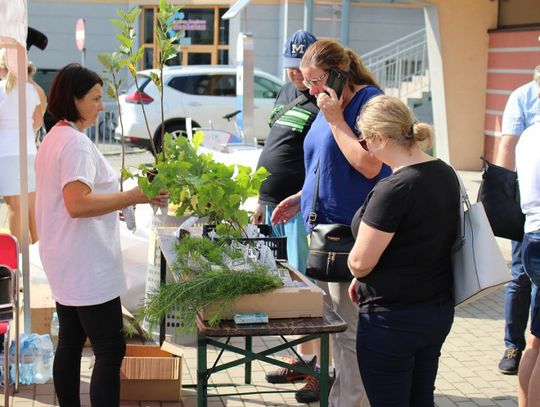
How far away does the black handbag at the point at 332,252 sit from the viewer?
3461 millimetres

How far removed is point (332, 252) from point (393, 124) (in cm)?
77

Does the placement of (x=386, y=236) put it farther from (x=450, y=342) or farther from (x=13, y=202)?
(x=13, y=202)

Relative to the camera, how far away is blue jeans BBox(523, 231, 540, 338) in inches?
143

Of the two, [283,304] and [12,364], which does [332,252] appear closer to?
[283,304]

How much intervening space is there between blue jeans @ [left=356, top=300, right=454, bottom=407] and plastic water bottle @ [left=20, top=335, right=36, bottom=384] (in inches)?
Answer: 82.3

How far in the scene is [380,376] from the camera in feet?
9.59

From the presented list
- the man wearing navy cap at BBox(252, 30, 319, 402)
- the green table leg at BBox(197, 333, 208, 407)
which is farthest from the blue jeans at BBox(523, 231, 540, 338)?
the green table leg at BBox(197, 333, 208, 407)

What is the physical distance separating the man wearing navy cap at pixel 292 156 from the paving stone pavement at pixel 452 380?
0.71 feet

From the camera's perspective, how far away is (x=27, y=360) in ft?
14.4

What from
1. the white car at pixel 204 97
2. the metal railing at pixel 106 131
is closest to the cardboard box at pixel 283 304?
the white car at pixel 204 97

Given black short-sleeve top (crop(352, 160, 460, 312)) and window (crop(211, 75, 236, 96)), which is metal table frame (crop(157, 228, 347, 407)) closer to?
black short-sleeve top (crop(352, 160, 460, 312))

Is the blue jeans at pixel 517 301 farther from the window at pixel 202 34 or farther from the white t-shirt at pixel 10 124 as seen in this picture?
the window at pixel 202 34

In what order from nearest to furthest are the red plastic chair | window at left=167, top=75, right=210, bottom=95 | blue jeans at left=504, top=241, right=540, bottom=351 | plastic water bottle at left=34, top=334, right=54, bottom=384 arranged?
the red plastic chair
plastic water bottle at left=34, top=334, right=54, bottom=384
blue jeans at left=504, top=241, right=540, bottom=351
window at left=167, top=75, right=210, bottom=95

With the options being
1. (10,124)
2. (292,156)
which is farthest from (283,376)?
(10,124)
